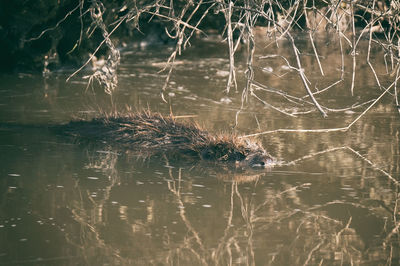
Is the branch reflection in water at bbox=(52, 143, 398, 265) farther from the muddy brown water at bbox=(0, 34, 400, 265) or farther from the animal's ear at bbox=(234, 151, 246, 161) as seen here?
the animal's ear at bbox=(234, 151, 246, 161)

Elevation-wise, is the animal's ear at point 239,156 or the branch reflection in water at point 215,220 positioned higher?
the animal's ear at point 239,156

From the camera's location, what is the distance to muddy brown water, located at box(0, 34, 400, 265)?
573cm

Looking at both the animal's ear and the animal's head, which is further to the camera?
the animal's ear

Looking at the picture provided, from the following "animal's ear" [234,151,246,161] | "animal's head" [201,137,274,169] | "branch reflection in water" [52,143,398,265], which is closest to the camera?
"branch reflection in water" [52,143,398,265]

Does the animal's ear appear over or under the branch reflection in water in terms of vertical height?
over

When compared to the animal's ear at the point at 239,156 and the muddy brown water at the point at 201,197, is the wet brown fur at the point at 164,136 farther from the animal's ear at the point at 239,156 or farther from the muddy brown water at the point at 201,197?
the muddy brown water at the point at 201,197

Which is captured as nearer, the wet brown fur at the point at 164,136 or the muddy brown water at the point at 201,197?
the muddy brown water at the point at 201,197

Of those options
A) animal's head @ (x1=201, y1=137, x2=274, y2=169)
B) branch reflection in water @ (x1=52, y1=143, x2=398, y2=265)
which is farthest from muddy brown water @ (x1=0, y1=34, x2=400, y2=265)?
animal's head @ (x1=201, y1=137, x2=274, y2=169)

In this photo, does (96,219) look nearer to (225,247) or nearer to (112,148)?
(225,247)

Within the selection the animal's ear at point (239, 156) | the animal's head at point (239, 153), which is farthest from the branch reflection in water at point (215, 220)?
the animal's ear at point (239, 156)

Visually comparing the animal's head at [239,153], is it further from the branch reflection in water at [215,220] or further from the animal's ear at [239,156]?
the branch reflection in water at [215,220]

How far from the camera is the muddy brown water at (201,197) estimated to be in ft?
18.8

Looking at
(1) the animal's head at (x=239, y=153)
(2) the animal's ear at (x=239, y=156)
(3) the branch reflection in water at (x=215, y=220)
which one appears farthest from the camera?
(2) the animal's ear at (x=239, y=156)

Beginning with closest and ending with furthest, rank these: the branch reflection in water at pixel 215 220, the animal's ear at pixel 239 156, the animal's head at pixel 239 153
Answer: the branch reflection in water at pixel 215 220, the animal's head at pixel 239 153, the animal's ear at pixel 239 156
